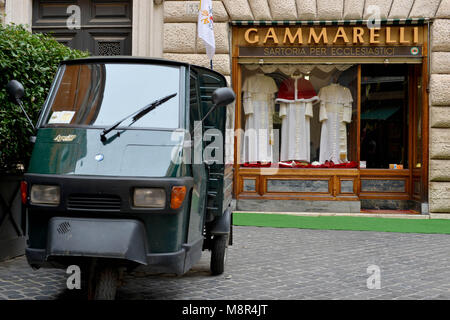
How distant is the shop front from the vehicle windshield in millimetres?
7083

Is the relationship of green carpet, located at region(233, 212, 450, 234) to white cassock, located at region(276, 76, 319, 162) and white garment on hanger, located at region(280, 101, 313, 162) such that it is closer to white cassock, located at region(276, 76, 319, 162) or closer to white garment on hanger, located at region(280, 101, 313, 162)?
white garment on hanger, located at region(280, 101, 313, 162)

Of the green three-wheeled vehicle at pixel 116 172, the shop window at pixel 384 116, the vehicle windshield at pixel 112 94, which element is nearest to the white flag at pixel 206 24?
the shop window at pixel 384 116

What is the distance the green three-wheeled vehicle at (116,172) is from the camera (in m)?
3.74

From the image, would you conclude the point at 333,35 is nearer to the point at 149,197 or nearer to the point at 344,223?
the point at 344,223

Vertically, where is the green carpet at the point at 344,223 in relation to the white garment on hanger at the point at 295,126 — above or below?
below

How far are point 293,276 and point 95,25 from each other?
8523 mm

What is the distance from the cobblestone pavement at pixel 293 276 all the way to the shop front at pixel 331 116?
3299mm

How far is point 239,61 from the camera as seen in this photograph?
11422 mm

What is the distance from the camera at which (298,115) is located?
38.7ft

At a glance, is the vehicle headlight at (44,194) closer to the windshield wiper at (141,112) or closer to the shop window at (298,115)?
the windshield wiper at (141,112)

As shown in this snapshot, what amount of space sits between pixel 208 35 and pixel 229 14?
2373 mm

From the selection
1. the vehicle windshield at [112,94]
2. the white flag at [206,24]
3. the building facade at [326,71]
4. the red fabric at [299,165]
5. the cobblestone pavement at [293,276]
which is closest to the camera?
the vehicle windshield at [112,94]

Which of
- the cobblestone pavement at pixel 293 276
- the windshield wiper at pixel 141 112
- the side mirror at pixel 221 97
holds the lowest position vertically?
the cobblestone pavement at pixel 293 276
